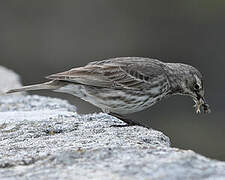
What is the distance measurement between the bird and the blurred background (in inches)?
252

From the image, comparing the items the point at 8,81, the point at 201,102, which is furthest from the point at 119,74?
the point at 8,81

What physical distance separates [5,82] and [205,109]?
3511 mm

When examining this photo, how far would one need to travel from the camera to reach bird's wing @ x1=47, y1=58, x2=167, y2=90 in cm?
824

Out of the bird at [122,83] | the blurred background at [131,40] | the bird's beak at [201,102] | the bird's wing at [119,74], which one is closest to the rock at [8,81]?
the bird at [122,83]

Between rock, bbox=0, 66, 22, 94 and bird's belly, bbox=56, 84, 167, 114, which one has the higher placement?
bird's belly, bbox=56, 84, 167, 114

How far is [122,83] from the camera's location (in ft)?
27.6

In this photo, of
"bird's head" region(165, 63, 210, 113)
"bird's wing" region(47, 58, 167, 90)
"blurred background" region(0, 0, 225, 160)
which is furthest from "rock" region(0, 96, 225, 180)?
"blurred background" region(0, 0, 225, 160)

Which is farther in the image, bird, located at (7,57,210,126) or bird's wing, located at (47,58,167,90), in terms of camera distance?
bird's wing, located at (47,58,167,90)

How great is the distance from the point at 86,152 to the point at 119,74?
134 inches

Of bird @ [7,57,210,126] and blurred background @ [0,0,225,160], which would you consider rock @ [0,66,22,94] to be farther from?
blurred background @ [0,0,225,160]

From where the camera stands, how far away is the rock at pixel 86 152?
459 centimetres

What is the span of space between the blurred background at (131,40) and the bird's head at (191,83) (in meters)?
6.19

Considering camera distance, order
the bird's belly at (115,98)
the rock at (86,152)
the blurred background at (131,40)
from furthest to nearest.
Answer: the blurred background at (131,40), the bird's belly at (115,98), the rock at (86,152)

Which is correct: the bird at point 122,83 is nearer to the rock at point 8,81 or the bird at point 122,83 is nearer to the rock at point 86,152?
the rock at point 86,152
